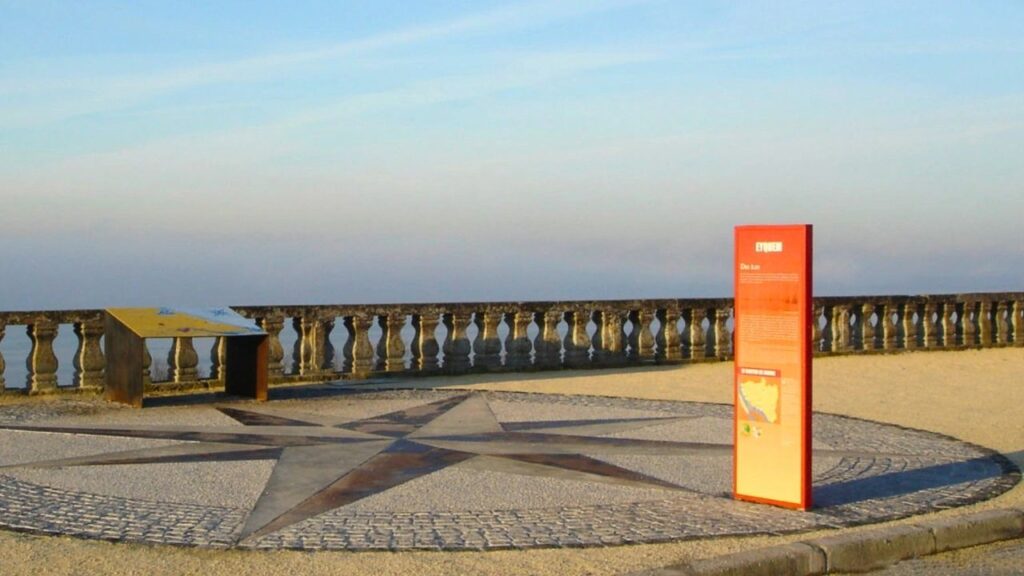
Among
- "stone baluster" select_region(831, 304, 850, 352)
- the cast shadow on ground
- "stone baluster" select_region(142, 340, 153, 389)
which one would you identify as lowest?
the cast shadow on ground

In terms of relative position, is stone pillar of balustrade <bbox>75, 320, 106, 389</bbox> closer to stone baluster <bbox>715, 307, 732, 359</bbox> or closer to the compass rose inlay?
the compass rose inlay

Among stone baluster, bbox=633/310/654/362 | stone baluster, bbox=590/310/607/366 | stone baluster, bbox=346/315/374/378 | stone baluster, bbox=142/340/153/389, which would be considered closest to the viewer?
stone baluster, bbox=142/340/153/389

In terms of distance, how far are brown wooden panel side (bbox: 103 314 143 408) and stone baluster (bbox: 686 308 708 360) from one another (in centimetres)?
904

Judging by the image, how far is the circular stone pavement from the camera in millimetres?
7648

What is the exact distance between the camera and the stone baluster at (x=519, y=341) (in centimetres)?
1803

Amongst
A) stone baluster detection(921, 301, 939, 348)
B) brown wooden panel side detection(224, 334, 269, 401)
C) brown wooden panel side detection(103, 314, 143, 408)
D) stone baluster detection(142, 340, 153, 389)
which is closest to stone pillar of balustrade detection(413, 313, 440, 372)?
brown wooden panel side detection(224, 334, 269, 401)

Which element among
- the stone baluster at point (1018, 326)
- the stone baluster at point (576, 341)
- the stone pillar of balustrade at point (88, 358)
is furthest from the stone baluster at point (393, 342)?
the stone baluster at point (1018, 326)

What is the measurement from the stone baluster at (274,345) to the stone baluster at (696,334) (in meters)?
6.51

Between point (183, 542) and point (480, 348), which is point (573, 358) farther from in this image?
point (183, 542)

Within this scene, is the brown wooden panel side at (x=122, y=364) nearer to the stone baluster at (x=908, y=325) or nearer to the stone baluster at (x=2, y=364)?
the stone baluster at (x=2, y=364)

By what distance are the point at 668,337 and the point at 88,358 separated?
28.2 feet

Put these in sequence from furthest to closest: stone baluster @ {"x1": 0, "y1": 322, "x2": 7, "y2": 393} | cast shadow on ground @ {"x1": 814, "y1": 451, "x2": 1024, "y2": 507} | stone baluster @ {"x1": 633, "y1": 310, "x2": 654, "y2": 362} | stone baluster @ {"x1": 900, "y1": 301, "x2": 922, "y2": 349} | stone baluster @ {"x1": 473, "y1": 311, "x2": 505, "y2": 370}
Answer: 1. stone baluster @ {"x1": 900, "y1": 301, "x2": 922, "y2": 349}
2. stone baluster @ {"x1": 633, "y1": 310, "x2": 654, "y2": 362}
3. stone baluster @ {"x1": 473, "y1": 311, "x2": 505, "y2": 370}
4. stone baluster @ {"x1": 0, "y1": 322, "x2": 7, "y2": 393}
5. cast shadow on ground @ {"x1": 814, "y1": 451, "x2": 1024, "y2": 507}

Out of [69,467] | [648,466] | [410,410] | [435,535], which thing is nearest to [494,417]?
[410,410]

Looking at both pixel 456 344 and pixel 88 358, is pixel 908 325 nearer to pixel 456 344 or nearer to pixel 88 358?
pixel 456 344
